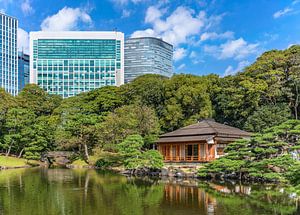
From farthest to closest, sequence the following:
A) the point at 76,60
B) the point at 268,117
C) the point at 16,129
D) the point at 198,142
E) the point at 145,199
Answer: the point at 76,60, the point at 16,129, the point at 268,117, the point at 198,142, the point at 145,199

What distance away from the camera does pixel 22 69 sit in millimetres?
117250

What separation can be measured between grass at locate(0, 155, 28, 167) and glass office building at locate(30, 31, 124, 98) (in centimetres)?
4920

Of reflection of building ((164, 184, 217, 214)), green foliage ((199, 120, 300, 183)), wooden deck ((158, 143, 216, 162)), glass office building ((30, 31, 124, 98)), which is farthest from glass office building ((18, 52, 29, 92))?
reflection of building ((164, 184, 217, 214))

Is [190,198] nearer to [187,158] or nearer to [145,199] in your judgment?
[145,199]

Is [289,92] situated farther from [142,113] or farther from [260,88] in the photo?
[142,113]

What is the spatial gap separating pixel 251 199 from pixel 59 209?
9085 mm

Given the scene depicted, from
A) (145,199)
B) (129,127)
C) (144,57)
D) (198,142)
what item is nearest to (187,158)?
(198,142)

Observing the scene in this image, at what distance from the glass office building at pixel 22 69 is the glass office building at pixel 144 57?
34.7m

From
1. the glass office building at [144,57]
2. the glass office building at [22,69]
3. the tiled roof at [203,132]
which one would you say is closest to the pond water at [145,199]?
the tiled roof at [203,132]

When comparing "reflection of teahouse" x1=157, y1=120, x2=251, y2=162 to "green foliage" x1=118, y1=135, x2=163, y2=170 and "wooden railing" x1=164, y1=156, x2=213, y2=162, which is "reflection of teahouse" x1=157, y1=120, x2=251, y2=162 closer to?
"wooden railing" x1=164, y1=156, x2=213, y2=162

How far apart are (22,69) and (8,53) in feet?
62.5

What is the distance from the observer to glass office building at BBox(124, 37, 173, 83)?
112 m

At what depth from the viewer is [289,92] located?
116 ft

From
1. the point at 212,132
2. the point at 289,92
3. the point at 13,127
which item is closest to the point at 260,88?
the point at 289,92
